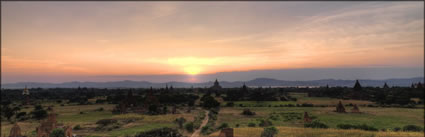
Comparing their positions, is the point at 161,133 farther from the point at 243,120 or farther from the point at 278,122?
the point at 278,122

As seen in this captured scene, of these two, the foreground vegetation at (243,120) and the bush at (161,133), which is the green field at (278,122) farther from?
the bush at (161,133)

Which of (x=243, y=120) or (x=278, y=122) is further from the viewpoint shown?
(x=243, y=120)

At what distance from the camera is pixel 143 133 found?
32.2 metres

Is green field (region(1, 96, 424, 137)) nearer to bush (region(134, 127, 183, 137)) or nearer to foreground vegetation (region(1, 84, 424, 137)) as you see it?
foreground vegetation (region(1, 84, 424, 137))

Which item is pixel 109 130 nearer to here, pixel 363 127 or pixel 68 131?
pixel 68 131

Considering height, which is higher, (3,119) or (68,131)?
(68,131)

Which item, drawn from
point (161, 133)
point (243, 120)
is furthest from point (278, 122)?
point (161, 133)

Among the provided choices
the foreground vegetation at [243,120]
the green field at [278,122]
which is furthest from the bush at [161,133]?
the green field at [278,122]

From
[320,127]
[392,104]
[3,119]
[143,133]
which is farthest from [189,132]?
[392,104]

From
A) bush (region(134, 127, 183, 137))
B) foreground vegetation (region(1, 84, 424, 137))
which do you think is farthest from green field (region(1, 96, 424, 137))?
bush (region(134, 127, 183, 137))

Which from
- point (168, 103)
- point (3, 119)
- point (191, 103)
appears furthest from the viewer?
point (168, 103)

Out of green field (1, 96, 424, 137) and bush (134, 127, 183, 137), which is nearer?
bush (134, 127, 183, 137)

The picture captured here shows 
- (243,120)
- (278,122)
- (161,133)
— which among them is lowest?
(243,120)

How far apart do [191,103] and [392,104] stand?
59.5 metres
